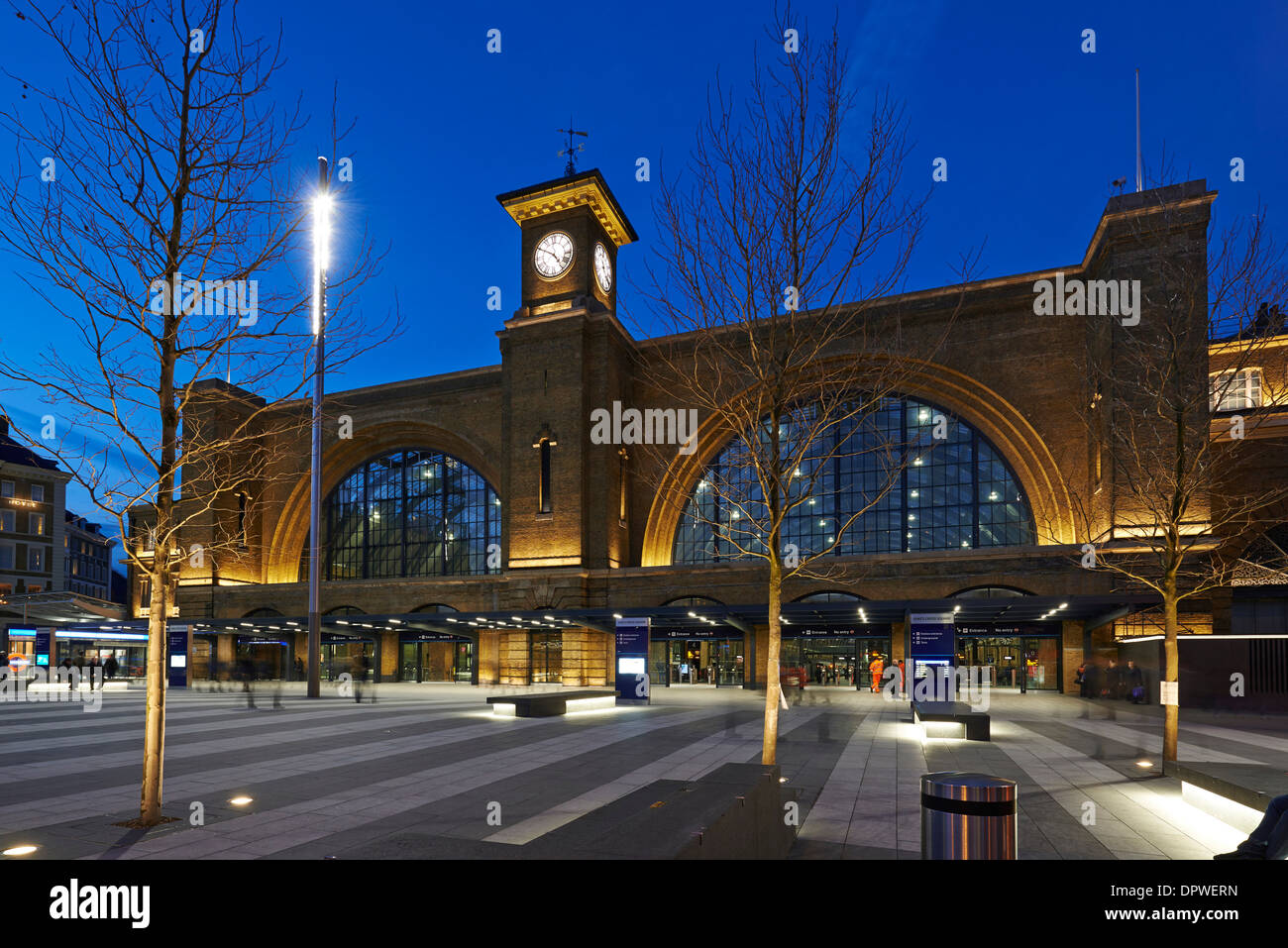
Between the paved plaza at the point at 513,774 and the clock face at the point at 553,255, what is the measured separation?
25.5m

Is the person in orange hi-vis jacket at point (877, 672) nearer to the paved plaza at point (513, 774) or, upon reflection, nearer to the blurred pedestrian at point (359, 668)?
the paved plaza at point (513, 774)

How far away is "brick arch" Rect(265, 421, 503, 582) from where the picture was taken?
4894 centimetres

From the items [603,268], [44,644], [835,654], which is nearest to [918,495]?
[835,654]

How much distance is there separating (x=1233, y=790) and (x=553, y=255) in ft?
127

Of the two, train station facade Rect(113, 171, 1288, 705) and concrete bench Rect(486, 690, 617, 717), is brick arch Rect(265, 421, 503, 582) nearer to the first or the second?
train station facade Rect(113, 171, 1288, 705)

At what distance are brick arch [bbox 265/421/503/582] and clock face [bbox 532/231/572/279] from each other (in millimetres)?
11622

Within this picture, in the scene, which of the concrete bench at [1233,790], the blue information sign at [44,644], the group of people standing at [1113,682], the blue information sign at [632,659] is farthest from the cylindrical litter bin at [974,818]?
the blue information sign at [44,644]

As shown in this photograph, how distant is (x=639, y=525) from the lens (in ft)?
138

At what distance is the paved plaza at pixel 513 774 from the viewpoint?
8.02 metres

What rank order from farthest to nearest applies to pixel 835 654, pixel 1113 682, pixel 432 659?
1. pixel 432 659
2. pixel 835 654
3. pixel 1113 682

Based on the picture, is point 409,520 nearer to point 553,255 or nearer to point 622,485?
point 622,485

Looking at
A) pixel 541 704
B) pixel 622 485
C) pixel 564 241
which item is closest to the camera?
pixel 541 704

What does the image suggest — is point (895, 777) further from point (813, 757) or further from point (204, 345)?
point (204, 345)
